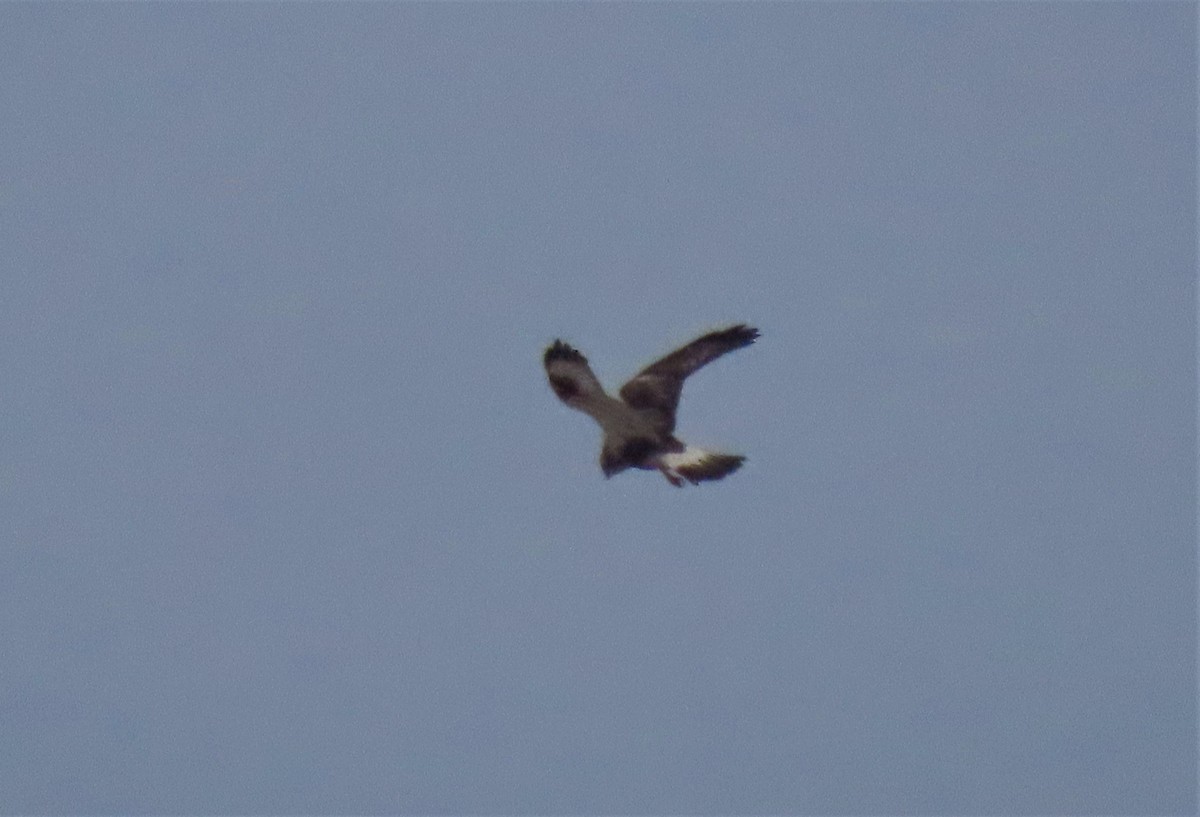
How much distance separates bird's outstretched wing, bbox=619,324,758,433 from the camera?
13.0 meters

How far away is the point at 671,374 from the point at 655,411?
1.29 feet

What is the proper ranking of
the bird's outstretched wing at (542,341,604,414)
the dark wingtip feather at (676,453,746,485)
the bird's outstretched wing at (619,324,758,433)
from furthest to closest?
the bird's outstretched wing at (619,324,758,433) < the dark wingtip feather at (676,453,746,485) < the bird's outstretched wing at (542,341,604,414)

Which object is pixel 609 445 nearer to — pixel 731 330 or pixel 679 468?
pixel 679 468

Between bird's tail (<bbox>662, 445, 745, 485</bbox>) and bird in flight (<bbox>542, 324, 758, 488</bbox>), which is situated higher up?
bird in flight (<bbox>542, 324, 758, 488</bbox>)

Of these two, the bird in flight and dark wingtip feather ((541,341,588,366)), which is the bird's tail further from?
dark wingtip feather ((541,341,588,366))

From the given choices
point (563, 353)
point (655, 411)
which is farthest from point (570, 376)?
point (655, 411)

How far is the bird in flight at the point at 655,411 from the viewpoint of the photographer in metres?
12.7

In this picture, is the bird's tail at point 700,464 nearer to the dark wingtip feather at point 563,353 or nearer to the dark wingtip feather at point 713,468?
the dark wingtip feather at point 713,468

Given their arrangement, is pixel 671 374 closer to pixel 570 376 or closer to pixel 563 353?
pixel 570 376

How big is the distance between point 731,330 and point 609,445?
5.43ft

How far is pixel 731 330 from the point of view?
513 inches

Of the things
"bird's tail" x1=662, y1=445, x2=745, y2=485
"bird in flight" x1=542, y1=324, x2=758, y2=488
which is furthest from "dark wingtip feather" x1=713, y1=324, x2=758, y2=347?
"bird's tail" x1=662, y1=445, x2=745, y2=485

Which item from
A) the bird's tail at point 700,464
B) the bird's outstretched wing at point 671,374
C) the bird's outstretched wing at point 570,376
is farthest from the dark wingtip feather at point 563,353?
the bird's tail at point 700,464

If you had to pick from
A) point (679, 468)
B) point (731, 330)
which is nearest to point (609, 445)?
point (679, 468)
